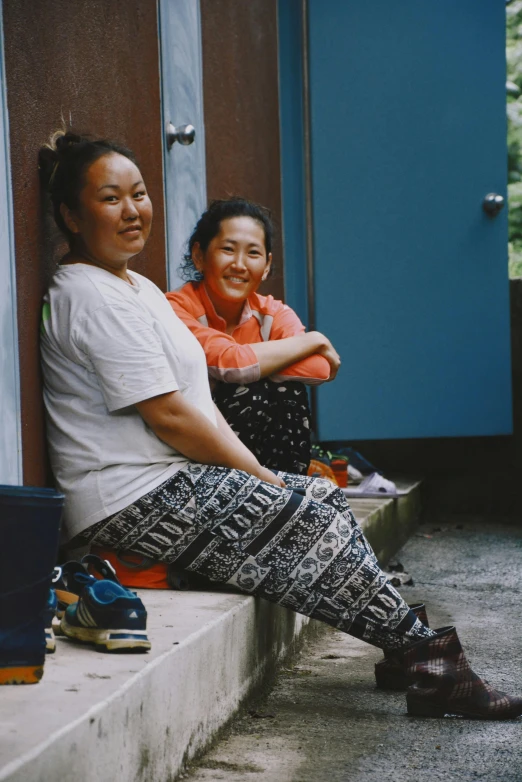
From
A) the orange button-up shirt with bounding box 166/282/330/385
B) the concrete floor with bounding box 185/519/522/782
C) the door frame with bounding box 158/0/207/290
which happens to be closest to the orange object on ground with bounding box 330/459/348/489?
the concrete floor with bounding box 185/519/522/782

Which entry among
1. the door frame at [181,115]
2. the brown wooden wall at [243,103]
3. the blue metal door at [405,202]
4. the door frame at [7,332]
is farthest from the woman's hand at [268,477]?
the blue metal door at [405,202]

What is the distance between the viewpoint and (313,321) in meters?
5.43

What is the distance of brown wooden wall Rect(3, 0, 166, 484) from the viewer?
254 centimetres

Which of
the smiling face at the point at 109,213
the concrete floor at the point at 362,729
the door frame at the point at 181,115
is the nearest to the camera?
the concrete floor at the point at 362,729

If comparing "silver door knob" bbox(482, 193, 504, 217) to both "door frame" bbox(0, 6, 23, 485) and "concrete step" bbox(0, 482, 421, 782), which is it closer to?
"concrete step" bbox(0, 482, 421, 782)

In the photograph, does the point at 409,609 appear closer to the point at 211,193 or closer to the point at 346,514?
the point at 346,514

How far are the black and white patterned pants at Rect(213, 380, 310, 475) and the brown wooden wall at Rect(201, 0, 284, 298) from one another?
1.40 meters

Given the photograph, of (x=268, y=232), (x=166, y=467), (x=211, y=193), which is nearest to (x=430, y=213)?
(x=211, y=193)

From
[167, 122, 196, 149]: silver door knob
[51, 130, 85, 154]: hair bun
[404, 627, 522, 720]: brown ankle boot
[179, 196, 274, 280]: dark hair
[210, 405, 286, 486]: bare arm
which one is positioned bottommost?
[404, 627, 522, 720]: brown ankle boot

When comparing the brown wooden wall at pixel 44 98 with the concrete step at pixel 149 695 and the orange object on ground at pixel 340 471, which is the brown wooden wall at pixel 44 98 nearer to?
the concrete step at pixel 149 695

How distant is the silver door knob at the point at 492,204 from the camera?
5391 millimetres

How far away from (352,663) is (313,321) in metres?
2.64

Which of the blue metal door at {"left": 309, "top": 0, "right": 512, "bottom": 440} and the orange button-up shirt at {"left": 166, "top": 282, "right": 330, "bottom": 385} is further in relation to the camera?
the blue metal door at {"left": 309, "top": 0, "right": 512, "bottom": 440}

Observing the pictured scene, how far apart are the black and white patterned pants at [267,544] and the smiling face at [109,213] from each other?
59 centimetres
